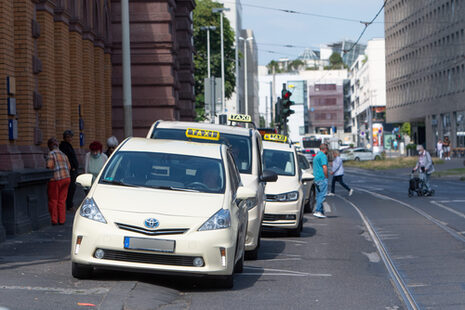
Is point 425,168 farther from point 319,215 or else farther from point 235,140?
point 235,140

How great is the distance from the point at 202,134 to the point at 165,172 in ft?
10.1

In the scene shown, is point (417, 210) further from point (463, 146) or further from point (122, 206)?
point (463, 146)

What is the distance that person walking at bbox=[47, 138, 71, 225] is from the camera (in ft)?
55.0

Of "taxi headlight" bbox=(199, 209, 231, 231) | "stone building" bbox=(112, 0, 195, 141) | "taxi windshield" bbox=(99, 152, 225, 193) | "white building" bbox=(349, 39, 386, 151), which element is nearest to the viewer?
"taxi headlight" bbox=(199, 209, 231, 231)

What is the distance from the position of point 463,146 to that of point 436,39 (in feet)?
35.9

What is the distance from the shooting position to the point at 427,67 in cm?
8938

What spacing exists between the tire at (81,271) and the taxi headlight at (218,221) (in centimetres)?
128

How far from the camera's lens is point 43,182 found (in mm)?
16641

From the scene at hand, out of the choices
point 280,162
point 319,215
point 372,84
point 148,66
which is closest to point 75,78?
point 319,215

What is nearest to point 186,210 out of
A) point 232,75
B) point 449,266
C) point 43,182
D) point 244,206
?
point 244,206

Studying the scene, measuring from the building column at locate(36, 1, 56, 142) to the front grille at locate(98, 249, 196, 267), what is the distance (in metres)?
11.0

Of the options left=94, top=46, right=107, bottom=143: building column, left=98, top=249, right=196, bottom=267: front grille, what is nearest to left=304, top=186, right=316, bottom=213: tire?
left=94, top=46, right=107, bottom=143: building column

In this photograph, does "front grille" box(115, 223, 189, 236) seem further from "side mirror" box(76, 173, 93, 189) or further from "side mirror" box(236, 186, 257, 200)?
"side mirror" box(76, 173, 93, 189)

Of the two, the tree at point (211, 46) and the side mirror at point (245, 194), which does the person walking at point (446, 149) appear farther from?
the side mirror at point (245, 194)
